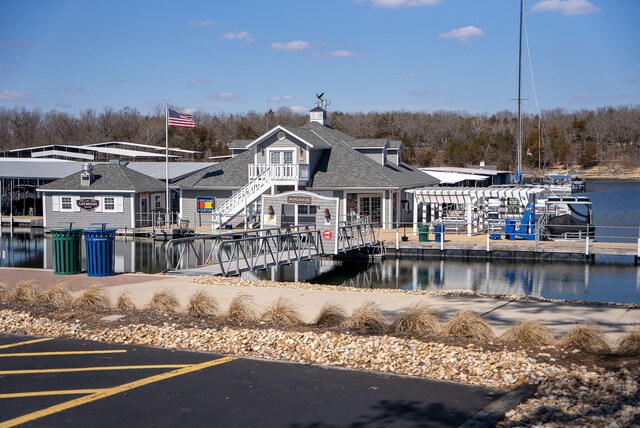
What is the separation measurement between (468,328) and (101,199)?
38889mm

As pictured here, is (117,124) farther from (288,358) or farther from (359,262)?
(288,358)

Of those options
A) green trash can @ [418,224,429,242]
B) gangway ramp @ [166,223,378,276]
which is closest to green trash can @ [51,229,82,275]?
gangway ramp @ [166,223,378,276]

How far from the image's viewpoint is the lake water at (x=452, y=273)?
26.8 meters

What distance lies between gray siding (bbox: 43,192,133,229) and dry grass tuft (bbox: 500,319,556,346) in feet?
123

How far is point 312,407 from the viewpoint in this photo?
8508mm

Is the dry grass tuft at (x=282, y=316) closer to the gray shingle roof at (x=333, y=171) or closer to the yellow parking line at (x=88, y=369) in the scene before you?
the yellow parking line at (x=88, y=369)

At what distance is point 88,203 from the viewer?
4712 cm

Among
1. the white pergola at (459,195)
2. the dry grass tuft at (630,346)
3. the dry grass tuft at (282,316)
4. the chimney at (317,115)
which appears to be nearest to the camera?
the dry grass tuft at (630,346)

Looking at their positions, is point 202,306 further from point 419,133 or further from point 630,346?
point 419,133

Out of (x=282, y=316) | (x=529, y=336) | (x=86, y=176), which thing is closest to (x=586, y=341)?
(x=529, y=336)

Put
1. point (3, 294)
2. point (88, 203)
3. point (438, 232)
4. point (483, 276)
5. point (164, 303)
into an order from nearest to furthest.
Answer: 1. point (164, 303)
2. point (3, 294)
3. point (483, 276)
4. point (438, 232)
5. point (88, 203)

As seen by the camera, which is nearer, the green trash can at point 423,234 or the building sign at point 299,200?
the building sign at point 299,200

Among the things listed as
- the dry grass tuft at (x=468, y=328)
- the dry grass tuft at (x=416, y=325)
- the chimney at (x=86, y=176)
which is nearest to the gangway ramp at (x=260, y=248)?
the chimney at (x=86, y=176)

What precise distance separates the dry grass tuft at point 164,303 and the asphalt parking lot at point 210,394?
3254mm
